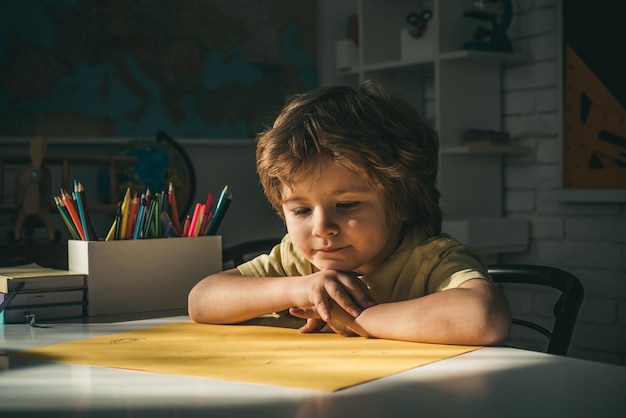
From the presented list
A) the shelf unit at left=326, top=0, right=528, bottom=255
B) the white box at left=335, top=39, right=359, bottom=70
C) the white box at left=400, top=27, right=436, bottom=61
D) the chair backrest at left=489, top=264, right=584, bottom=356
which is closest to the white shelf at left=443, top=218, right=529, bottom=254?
the shelf unit at left=326, top=0, right=528, bottom=255

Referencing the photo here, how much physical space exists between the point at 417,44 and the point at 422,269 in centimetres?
195

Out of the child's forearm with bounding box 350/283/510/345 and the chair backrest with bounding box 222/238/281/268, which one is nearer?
the child's forearm with bounding box 350/283/510/345

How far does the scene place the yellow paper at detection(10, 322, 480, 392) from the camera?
85 cm

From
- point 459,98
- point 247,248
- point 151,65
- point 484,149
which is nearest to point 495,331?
point 247,248

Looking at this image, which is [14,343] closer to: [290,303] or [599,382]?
[290,303]

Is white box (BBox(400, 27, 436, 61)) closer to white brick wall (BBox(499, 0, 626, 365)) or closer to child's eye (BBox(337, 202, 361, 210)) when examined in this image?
white brick wall (BBox(499, 0, 626, 365))

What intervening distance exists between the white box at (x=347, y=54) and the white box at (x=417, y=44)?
0.82ft

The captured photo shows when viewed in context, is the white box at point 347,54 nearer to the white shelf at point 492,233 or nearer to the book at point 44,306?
the white shelf at point 492,233

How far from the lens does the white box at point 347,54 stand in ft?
10.8

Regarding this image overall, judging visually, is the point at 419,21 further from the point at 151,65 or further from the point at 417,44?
the point at 151,65

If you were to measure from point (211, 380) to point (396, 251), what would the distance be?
0.50 m

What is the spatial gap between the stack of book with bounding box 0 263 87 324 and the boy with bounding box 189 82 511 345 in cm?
20

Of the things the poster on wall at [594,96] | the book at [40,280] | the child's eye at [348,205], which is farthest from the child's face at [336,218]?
the poster on wall at [594,96]

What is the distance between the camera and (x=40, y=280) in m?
1.30
